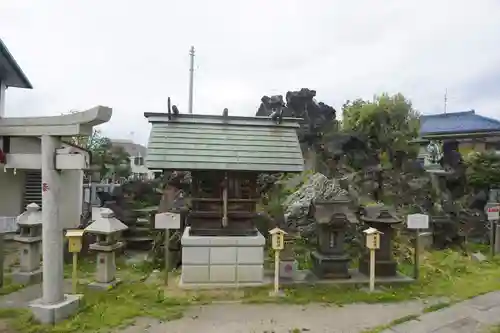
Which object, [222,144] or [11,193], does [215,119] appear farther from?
[11,193]

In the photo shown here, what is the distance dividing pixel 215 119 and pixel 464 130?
24387mm

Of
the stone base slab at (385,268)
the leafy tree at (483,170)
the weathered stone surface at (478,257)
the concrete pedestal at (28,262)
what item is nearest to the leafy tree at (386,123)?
the leafy tree at (483,170)

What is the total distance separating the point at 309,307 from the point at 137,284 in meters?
3.86

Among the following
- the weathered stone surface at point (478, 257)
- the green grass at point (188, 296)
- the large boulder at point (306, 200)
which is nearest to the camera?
the green grass at point (188, 296)

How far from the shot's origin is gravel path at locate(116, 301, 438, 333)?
608 centimetres

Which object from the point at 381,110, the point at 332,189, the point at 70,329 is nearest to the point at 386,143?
the point at 381,110

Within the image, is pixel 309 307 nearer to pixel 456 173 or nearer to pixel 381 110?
pixel 456 173

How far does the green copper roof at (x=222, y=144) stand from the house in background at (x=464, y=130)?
48.5ft

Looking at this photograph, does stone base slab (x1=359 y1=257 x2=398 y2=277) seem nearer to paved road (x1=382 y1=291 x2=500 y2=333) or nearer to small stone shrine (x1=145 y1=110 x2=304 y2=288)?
paved road (x1=382 y1=291 x2=500 y2=333)

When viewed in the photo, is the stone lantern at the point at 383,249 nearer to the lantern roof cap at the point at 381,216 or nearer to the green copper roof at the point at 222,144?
the lantern roof cap at the point at 381,216

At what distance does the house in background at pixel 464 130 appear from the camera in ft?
70.6

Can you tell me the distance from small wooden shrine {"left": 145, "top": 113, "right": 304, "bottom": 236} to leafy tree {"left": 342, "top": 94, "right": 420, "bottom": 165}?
14410 millimetres

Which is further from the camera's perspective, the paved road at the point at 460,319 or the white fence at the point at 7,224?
the white fence at the point at 7,224

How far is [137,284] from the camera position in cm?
846
